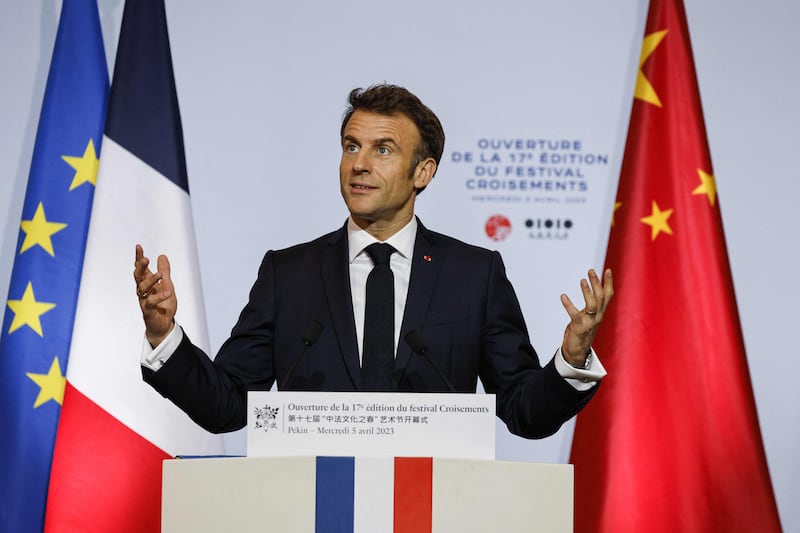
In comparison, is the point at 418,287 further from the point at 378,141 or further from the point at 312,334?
the point at 312,334

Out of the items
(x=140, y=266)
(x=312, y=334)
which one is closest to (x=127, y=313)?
(x=140, y=266)

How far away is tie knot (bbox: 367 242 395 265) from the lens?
2.50m

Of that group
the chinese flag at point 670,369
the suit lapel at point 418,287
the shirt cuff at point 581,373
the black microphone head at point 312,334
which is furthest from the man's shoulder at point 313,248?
the chinese flag at point 670,369

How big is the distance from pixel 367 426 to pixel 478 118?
2254 millimetres

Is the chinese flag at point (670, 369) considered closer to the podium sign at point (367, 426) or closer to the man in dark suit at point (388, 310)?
the man in dark suit at point (388, 310)

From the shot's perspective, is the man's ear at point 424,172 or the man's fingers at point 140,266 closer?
Answer: the man's fingers at point 140,266

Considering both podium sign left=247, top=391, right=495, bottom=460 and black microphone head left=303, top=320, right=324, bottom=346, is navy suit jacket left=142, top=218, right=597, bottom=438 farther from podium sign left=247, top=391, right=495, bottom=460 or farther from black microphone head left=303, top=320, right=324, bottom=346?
podium sign left=247, top=391, right=495, bottom=460

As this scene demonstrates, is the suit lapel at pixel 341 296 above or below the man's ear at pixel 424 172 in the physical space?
below

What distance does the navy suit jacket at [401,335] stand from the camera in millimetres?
2330

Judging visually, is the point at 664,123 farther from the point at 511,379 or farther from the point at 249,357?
the point at 249,357

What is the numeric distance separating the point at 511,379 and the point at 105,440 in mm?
1598

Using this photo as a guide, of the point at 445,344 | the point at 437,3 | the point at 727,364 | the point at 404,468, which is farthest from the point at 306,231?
the point at 404,468

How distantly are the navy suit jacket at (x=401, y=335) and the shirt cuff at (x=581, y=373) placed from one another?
0.43ft

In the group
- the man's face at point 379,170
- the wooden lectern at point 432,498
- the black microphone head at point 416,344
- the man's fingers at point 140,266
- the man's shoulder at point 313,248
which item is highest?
the man's face at point 379,170
